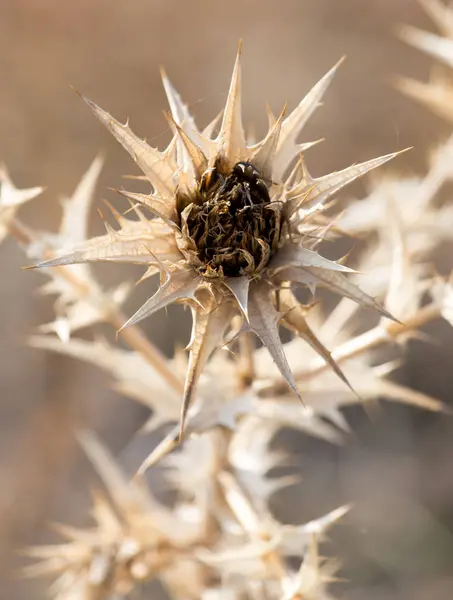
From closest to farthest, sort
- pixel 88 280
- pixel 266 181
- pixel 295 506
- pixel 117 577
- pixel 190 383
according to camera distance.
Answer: pixel 190 383
pixel 266 181
pixel 88 280
pixel 117 577
pixel 295 506

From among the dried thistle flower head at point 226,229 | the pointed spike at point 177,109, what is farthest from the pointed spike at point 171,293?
the pointed spike at point 177,109

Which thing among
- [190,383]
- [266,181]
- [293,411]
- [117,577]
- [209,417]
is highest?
[266,181]

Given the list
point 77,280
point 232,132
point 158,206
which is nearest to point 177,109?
point 232,132

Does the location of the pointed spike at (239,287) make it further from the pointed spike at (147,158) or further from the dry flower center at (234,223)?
the pointed spike at (147,158)

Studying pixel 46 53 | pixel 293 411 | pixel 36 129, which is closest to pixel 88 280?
pixel 293 411

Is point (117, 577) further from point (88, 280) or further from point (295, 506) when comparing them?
point (295, 506)

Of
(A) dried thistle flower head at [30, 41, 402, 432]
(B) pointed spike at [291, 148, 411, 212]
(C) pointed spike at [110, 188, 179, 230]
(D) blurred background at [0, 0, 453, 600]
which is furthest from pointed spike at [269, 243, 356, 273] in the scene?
(D) blurred background at [0, 0, 453, 600]

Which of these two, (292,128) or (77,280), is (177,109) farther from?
(77,280)

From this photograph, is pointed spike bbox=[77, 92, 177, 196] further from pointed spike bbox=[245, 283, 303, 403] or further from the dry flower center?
pointed spike bbox=[245, 283, 303, 403]
